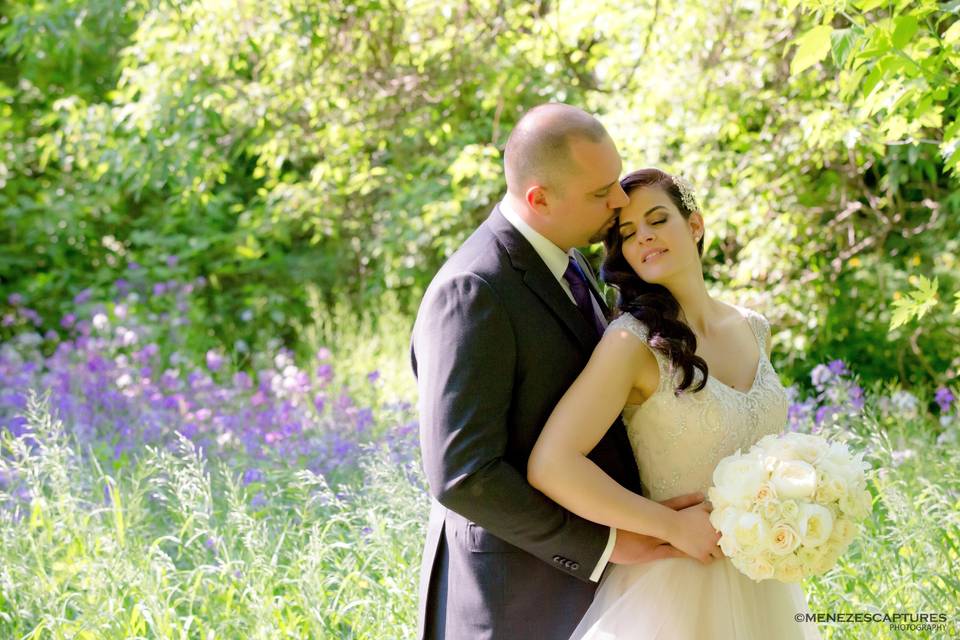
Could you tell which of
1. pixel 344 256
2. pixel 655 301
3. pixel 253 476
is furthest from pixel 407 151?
pixel 655 301

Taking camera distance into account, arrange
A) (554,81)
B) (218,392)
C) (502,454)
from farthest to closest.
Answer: (554,81) < (218,392) < (502,454)

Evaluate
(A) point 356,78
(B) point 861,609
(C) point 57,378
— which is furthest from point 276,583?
(A) point 356,78

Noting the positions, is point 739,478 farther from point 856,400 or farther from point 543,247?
point 856,400

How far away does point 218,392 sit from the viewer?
19.3ft

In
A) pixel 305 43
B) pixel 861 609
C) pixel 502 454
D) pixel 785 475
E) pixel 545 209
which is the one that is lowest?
A: pixel 861 609

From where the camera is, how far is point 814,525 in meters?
2.24

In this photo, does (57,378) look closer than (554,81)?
Yes

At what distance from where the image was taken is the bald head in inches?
95.4

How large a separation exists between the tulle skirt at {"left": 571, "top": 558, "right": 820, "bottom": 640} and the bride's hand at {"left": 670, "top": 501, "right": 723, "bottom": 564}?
0.08 m

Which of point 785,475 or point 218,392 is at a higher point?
point 785,475

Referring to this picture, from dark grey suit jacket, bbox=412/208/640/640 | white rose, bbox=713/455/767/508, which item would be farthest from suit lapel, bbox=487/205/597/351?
white rose, bbox=713/455/767/508

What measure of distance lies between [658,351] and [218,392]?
3.90 metres

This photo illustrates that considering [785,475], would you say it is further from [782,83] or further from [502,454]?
[782,83]

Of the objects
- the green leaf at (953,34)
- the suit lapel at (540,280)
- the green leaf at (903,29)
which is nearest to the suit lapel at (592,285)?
the suit lapel at (540,280)
